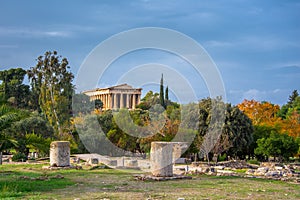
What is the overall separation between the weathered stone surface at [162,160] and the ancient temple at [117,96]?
127ft

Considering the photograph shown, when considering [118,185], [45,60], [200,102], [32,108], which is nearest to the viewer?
[118,185]

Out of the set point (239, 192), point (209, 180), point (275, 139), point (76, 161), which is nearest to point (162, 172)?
point (209, 180)

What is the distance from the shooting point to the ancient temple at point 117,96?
61.5 metres

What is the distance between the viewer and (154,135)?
43281mm

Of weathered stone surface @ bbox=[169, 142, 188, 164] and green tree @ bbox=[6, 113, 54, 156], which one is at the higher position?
green tree @ bbox=[6, 113, 54, 156]

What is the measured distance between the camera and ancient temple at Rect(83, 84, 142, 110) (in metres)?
61.5

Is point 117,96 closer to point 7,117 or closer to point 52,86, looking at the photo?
point 52,86

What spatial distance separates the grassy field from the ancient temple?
40676 millimetres

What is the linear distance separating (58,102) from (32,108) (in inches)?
752

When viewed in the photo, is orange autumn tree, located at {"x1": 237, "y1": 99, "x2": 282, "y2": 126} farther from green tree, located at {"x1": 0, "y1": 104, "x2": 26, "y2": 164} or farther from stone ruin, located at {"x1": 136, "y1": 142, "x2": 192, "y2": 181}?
green tree, located at {"x1": 0, "y1": 104, "x2": 26, "y2": 164}

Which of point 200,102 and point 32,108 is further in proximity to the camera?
point 32,108

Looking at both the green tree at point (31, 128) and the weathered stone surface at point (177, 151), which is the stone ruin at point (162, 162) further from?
the green tree at point (31, 128)

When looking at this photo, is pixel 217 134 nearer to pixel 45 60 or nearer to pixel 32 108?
pixel 45 60

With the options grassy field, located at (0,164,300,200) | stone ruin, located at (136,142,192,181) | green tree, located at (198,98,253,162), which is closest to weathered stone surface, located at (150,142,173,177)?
stone ruin, located at (136,142,192,181)
